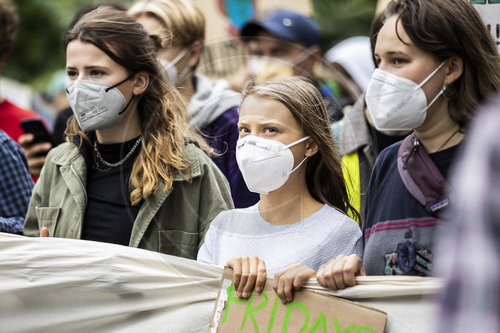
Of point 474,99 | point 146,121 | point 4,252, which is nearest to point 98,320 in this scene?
point 4,252

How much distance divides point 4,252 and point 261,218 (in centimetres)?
100

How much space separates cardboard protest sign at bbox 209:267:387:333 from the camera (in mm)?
2203

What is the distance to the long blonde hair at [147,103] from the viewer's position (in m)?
3.02

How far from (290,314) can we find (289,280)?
102 millimetres

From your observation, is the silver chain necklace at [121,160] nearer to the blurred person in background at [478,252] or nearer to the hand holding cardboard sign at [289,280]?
the hand holding cardboard sign at [289,280]

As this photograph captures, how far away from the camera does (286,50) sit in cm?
391

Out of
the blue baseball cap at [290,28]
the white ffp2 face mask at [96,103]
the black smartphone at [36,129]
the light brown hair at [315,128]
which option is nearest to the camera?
the light brown hair at [315,128]

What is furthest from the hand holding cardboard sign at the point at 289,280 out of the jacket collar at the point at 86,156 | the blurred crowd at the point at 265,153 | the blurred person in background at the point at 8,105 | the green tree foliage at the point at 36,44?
the green tree foliage at the point at 36,44

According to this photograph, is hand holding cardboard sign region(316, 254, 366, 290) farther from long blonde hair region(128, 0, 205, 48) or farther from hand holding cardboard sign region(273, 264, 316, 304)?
long blonde hair region(128, 0, 205, 48)

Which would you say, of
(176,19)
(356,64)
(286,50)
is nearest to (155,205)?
(176,19)

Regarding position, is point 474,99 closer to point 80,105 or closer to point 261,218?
point 261,218

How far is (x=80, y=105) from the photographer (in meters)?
3.14

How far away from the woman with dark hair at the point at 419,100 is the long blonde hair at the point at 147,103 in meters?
0.88

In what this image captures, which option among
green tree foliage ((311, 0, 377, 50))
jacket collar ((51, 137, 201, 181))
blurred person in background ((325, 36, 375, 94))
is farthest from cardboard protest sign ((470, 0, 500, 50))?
green tree foliage ((311, 0, 377, 50))
